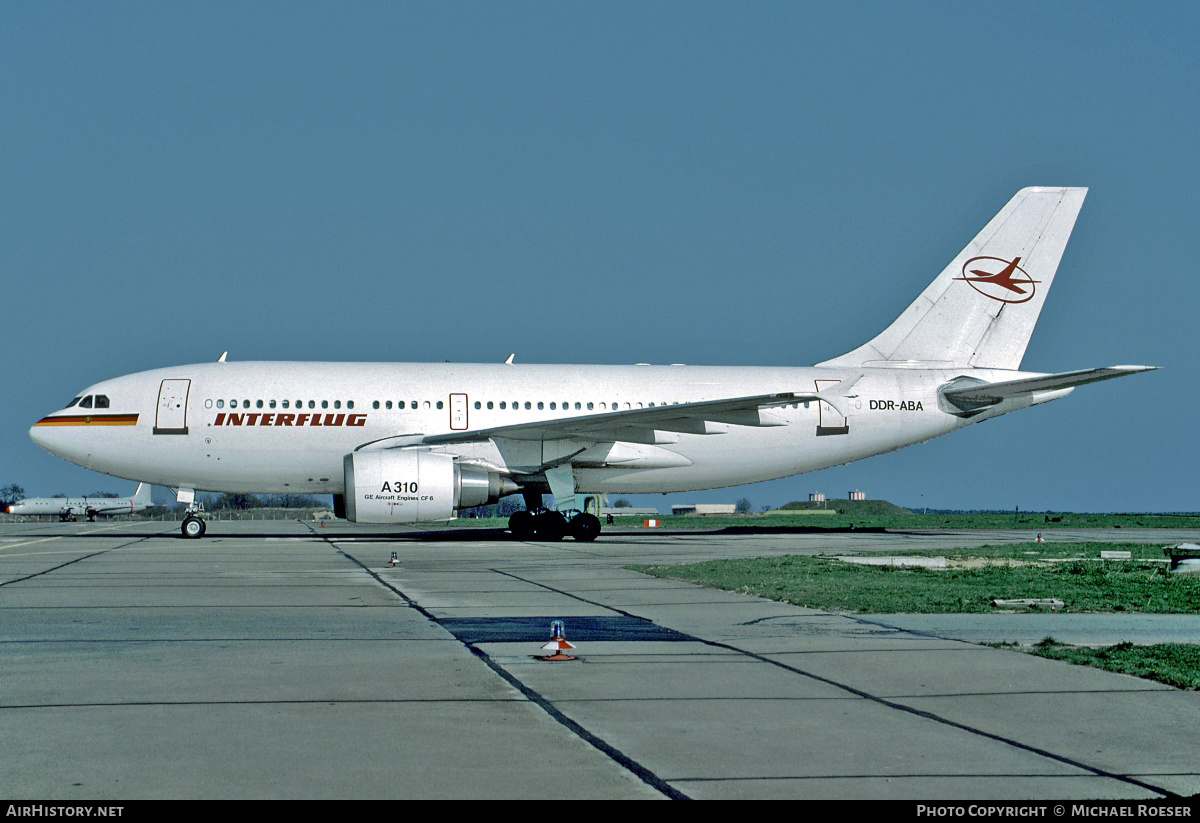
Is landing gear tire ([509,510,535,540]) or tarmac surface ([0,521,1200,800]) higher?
landing gear tire ([509,510,535,540])

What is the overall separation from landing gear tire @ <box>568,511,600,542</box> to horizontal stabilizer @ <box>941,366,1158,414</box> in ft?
28.8

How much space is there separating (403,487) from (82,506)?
6153cm

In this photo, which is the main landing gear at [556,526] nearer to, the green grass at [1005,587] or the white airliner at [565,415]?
the white airliner at [565,415]

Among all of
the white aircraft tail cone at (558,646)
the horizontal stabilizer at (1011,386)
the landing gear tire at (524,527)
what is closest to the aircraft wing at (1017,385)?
the horizontal stabilizer at (1011,386)

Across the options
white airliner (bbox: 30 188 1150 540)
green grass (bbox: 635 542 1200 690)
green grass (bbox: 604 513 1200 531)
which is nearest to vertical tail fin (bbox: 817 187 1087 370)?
white airliner (bbox: 30 188 1150 540)

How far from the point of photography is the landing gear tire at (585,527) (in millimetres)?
23172

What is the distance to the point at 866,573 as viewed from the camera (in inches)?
532

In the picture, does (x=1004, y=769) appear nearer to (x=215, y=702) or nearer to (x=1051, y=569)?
(x=215, y=702)

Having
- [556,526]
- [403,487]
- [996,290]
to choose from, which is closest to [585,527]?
[556,526]

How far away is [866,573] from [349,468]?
10935 mm

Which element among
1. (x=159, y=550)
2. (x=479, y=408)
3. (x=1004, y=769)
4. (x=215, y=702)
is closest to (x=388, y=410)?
(x=479, y=408)

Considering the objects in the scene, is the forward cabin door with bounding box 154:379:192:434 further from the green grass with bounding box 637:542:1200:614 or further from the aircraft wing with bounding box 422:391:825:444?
the green grass with bounding box 637:542:1200:614

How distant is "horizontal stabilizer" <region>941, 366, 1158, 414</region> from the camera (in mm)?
22447

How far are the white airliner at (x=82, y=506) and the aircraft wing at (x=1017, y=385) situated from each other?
57.6 meters
